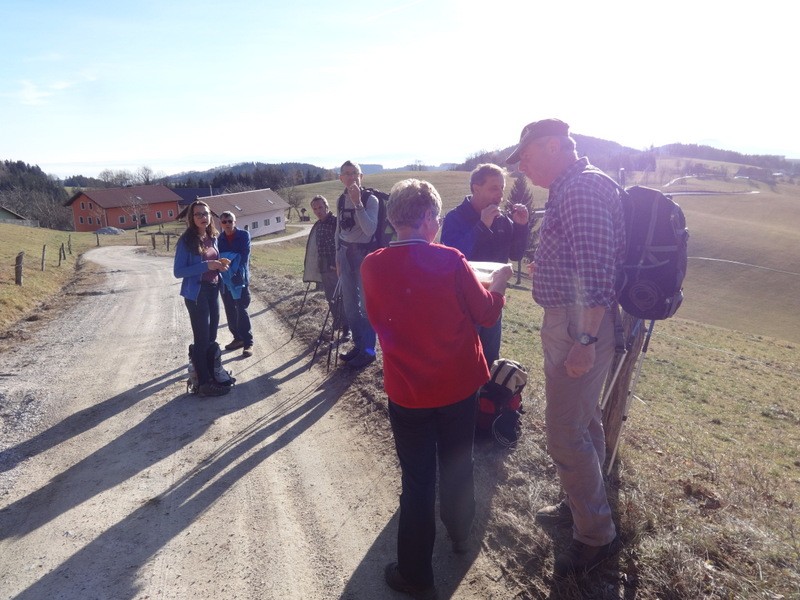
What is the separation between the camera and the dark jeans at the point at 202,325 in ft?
18.4

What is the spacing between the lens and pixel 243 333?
745cm

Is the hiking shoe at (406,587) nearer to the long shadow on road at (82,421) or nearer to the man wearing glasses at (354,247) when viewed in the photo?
the man wearing glasses at (354,247)

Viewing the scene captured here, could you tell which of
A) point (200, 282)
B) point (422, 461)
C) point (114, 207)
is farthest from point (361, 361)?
point (114, 207)

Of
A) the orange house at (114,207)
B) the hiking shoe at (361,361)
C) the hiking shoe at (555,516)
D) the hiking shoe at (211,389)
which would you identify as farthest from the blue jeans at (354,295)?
Answer: the orange house at (114,207)

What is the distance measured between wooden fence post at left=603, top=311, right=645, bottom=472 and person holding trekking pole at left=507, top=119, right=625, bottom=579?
100cm

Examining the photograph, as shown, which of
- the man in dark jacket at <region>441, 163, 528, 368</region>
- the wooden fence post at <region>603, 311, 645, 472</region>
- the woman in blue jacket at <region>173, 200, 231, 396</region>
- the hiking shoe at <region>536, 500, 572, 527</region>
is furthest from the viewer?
the woman in blue jacket at <region>173, 200, 231, 396</region>

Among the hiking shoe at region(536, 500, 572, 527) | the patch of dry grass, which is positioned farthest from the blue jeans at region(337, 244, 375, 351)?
the hiking shoe at region(536, 500, 572, 527)

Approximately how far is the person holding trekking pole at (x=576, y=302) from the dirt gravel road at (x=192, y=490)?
70 cm

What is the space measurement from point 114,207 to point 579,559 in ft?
250

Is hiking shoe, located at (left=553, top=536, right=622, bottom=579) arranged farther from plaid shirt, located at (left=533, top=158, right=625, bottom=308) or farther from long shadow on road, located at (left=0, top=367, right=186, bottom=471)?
long shadow on road, located at (left=0, top=367, right=186, bottom=471)

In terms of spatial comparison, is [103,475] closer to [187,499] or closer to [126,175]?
[187,499]

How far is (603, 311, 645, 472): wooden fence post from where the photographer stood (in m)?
3.65

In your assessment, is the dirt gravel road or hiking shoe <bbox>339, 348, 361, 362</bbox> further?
hiking shoe <bbox>339, 348, 361, 362</bbox>

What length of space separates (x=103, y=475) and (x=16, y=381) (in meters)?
3.35
